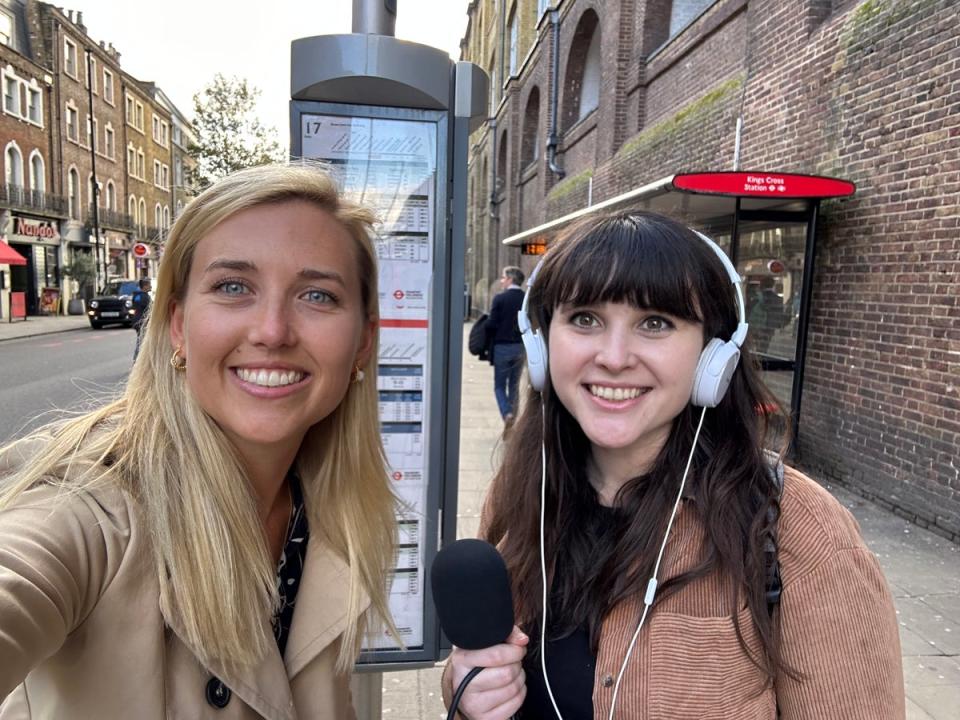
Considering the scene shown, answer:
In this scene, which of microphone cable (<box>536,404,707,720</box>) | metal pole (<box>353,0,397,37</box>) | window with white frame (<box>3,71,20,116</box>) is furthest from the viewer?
window with white frame (<box>3,71,20,116</box>)

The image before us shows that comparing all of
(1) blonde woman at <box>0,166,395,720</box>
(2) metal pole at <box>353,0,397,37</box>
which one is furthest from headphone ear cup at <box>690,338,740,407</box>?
(2) metal pole at <box>353,0,397,37</box>

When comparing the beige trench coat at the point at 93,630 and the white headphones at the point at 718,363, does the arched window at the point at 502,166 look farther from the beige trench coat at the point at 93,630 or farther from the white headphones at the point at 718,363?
the beige trench coat at the point at 93,630

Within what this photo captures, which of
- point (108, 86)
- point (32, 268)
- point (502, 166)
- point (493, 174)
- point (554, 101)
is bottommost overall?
point (32, 268)

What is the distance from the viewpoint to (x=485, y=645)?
124 cm

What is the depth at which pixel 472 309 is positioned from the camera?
34.5 m

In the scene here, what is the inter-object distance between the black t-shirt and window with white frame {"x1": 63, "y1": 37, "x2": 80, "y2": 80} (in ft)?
129

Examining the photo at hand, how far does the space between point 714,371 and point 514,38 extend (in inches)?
1145

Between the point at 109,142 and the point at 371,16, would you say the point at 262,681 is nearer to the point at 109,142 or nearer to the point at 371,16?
the point at 371,16

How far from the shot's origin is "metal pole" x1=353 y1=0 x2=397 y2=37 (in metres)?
2.52

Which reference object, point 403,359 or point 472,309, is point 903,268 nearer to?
point 403,359

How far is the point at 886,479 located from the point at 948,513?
2.41 ft

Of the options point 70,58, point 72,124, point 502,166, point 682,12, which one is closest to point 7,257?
point 72,124

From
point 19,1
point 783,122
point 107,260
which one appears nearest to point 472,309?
point 107,260

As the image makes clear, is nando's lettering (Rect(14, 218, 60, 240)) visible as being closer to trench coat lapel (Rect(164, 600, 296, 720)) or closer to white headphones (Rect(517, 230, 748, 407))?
trench coat lapel (Rect(164, 600, 296, 720))
